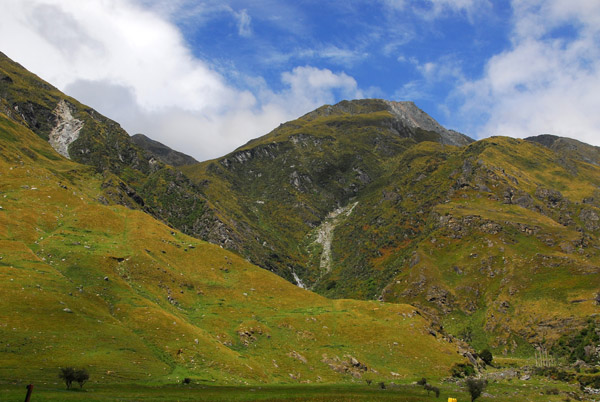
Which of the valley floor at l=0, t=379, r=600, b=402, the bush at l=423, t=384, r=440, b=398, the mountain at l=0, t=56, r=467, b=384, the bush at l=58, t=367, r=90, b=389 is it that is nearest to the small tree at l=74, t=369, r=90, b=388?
the bush at l=58, t=367, r=90, b=389

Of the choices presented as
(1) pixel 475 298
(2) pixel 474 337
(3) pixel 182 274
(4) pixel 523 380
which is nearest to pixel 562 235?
(1) pixel 475 298

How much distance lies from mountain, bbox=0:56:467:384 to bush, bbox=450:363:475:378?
1.95m

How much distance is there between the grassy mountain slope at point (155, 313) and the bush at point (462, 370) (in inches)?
65.6

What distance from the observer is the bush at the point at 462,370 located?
80.1 meters

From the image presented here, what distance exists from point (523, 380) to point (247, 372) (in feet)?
202

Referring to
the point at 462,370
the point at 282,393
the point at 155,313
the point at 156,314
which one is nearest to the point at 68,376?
the point at 282,393

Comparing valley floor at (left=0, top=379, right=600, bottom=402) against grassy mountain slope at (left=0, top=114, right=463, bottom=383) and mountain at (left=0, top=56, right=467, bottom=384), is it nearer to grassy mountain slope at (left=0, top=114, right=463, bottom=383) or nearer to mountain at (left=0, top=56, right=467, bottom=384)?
mountain at (left=0, top=56, right=467, bottom=384)

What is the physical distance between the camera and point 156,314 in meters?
66.9

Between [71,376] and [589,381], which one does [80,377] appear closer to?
[71,376]

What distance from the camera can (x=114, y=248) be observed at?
3361 inches

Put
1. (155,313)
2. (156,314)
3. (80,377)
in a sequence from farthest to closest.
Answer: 1. (155,313)
2. (156,314)
3. (80,377)

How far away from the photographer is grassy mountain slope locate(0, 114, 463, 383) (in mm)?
52219

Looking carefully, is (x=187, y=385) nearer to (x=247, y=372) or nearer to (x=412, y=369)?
(x=247, y=372)

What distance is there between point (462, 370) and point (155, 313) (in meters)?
63.5
